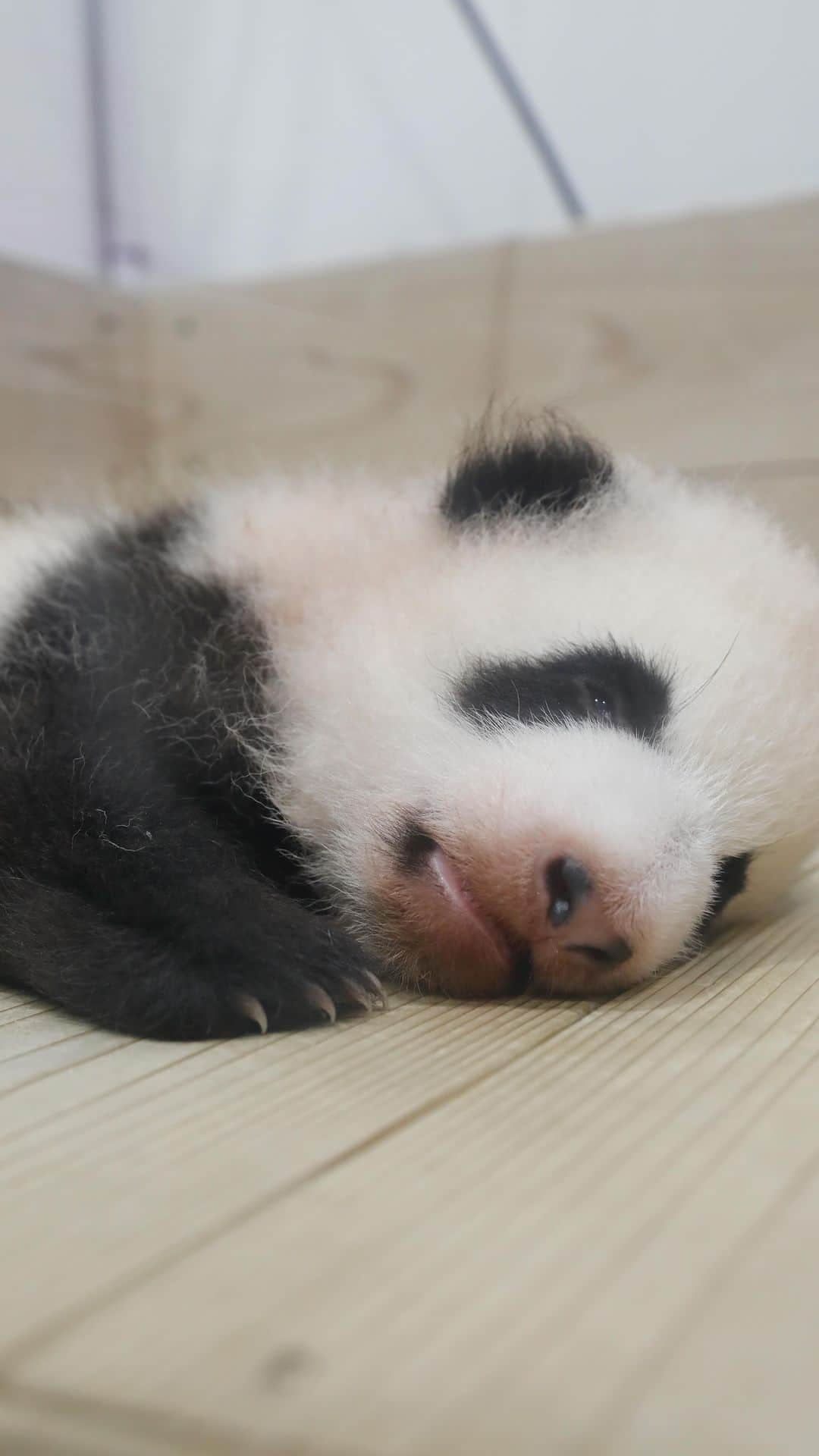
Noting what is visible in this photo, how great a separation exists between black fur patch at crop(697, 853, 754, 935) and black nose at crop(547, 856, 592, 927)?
33 centimetres

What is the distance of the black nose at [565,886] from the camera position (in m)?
1.18

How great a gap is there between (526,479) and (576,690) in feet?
1.43

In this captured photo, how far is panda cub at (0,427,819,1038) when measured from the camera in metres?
1.21

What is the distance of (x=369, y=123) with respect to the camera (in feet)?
11.1

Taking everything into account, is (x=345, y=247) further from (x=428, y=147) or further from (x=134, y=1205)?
(x=134, y=1205)

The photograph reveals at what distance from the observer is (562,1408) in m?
0.53

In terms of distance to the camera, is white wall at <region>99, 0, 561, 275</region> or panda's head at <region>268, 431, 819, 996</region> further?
white wall at <region>99, 0, 561, 275</region>

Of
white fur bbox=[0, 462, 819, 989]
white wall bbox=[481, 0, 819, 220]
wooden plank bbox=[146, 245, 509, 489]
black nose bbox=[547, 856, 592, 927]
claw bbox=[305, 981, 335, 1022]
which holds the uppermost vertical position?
white wall bbox=[481, 0, 819, 220]

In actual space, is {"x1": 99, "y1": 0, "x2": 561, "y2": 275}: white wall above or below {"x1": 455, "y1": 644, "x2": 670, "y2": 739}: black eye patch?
above

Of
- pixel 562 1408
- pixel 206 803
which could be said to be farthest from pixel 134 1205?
pixel 206 803

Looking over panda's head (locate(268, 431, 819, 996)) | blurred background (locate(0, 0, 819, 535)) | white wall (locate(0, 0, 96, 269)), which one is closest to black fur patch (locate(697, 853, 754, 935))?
panda's head (locate(268, 431, 819, 996))

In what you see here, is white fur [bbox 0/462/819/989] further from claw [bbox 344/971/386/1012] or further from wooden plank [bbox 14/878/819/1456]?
wooden plank [bbox 14/878/819/1456]

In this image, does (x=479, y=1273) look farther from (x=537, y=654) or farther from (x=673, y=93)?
(x=673, y=93)

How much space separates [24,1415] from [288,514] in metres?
1.41
